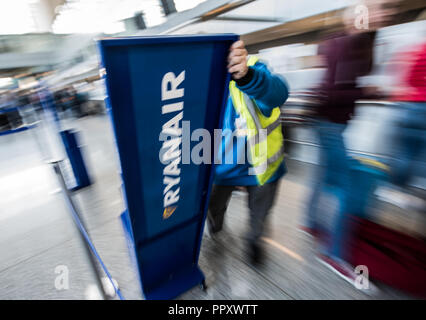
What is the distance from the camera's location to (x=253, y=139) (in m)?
1.25

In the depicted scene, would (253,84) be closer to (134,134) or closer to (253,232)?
(134,134)

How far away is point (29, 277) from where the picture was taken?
1.81 m

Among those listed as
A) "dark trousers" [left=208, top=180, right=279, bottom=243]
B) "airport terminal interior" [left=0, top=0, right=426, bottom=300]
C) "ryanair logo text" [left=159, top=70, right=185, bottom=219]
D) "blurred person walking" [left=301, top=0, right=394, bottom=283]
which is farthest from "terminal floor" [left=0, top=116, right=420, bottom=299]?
"ryanair logo text" [left=159, top=70, right=185, bottom=219]

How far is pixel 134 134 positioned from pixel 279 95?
2.36 feet

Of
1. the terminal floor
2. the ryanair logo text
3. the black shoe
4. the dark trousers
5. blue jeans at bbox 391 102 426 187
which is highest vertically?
the ryanair logo text

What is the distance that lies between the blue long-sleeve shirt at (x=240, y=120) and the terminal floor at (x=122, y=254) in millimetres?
743

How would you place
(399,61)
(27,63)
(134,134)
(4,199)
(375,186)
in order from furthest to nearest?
1. (27,63)
2. (4,199)
3. (399,61)
4. (375,186)
5. (134,134)

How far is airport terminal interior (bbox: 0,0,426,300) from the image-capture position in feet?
4.50

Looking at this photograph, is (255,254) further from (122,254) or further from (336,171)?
(122,254)

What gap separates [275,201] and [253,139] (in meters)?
0.67

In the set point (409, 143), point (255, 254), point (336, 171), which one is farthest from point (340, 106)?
point (255, 254)

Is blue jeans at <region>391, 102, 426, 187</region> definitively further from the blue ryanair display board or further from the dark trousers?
the blue ryanair display board

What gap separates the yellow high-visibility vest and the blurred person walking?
32 cm
